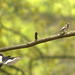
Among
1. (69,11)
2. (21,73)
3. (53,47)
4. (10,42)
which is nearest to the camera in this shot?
(21,73)

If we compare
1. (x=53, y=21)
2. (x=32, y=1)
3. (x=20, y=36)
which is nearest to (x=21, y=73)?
(x=20, y=36)

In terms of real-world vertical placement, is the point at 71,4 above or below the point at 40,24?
above

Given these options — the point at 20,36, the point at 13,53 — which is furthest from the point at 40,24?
the point at 13,53

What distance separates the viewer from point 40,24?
7348 mm

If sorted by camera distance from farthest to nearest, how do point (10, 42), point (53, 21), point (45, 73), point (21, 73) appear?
point (53, 21), point (10, 42), point (45, 73), point (21, 73)

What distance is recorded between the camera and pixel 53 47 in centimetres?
786

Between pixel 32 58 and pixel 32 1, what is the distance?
2.61m

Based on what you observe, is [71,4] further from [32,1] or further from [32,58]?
[32,58]

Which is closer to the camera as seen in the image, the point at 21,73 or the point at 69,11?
the point at 21,73

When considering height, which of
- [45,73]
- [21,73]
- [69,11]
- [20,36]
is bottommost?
[45,73]

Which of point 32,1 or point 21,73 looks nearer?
point 21,73

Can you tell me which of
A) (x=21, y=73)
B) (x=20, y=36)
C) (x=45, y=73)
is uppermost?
(x=20, y=36)

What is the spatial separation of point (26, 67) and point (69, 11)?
2.55m

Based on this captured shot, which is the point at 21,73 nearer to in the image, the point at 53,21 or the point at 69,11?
the point at 69,11
